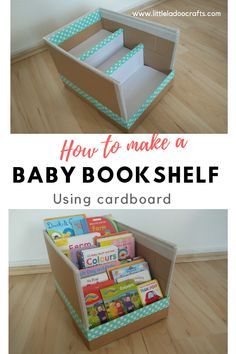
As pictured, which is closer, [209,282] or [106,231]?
[106,231]

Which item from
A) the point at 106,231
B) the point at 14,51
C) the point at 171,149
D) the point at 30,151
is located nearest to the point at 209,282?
the point at 106,231

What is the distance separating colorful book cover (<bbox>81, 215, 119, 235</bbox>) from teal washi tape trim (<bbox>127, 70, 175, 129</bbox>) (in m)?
0.41

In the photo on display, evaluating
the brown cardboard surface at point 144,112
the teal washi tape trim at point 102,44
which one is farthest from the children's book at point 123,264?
the teal washi tape trim at point 102,44

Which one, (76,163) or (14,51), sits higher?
(14,51)

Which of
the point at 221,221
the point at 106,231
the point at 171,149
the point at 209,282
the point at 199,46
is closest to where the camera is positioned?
the point at 171,149

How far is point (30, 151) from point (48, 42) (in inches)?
21.4

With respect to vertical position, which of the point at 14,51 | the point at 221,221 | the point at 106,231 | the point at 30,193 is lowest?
the point at 221,221

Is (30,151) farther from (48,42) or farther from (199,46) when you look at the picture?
(199,46)

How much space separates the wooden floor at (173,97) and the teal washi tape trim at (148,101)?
6cm

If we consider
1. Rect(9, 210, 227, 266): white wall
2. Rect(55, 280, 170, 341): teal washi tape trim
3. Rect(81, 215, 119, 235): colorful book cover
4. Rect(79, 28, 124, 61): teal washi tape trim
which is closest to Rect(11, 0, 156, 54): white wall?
Rect(79, 28, 124, 61): teal washi tape trim

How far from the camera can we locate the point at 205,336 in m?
1.10

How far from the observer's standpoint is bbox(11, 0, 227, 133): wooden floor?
1.33 meters

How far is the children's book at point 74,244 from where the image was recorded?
3.73ft

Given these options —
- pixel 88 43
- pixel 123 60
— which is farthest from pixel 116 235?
pixel 88 43
